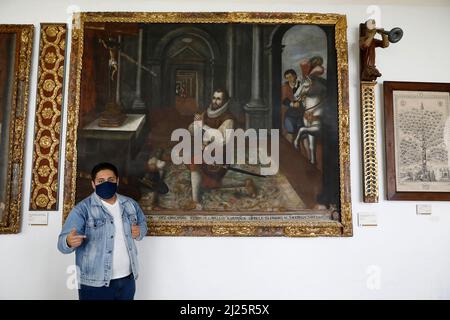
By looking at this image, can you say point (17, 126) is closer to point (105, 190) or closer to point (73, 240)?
point (105, 190)

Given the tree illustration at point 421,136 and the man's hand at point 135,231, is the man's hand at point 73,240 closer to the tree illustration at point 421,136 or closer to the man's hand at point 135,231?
the man's hand at point 135,231

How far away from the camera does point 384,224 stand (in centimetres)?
302

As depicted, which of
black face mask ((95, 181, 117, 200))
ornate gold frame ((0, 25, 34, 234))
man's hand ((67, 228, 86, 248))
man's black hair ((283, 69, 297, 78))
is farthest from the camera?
man's black hair ((283, 69, 297, 78))

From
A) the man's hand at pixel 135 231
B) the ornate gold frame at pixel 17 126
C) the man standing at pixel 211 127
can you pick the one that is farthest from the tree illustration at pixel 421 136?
the ornate gold frame at pixel 17 126

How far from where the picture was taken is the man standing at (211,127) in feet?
9.93

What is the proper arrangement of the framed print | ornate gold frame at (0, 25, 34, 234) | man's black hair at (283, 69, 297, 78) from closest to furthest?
ornate gold frame at (0, 25, 34, 234)
the framed print
man's black hair at (283, 69, 297, 78)

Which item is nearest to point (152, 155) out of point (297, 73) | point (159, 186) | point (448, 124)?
point (159, 186)

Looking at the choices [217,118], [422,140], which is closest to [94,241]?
[217,118]

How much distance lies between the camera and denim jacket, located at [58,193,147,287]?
232 centimetres

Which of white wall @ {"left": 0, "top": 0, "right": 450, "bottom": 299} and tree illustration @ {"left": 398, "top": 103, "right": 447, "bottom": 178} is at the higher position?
tree illustration @ {"left": 398, "top": 103, "right": 447, "bottom": 178}

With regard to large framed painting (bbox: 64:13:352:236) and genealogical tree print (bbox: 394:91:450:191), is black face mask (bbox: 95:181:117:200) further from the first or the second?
genealogical tree print (bbox: 394:91:450:191)

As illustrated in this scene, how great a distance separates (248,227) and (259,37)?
158 cm

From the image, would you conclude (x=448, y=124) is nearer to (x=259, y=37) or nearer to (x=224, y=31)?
(x=259, y=37)

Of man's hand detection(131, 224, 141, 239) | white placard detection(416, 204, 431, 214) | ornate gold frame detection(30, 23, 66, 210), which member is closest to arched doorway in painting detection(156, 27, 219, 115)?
ornate gold frame detection(30, 23, 66, 210)
